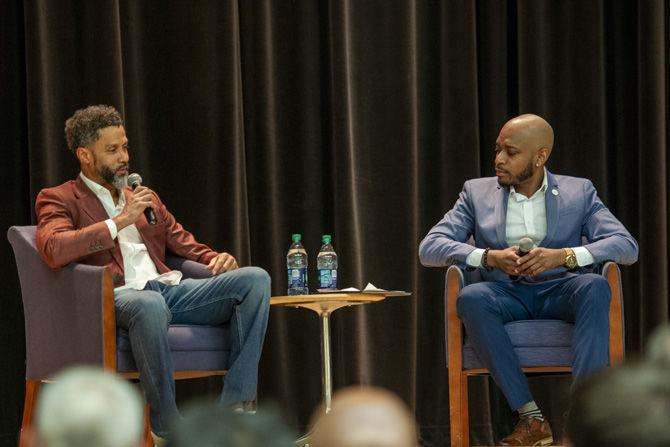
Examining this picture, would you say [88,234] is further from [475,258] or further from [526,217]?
[526,217]

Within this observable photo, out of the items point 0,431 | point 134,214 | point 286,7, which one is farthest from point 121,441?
point 286,7

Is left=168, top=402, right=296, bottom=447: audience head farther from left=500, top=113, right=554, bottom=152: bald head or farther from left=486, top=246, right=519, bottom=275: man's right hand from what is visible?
left=500, top=113, right=554, bottom=152: bald head

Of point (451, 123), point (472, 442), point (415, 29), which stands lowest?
point (472, 442)

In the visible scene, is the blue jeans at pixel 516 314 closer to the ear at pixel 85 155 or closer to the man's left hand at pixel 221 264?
the man's left hand at pixel 221 264

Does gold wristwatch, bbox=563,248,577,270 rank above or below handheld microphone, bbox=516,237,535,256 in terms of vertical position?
below

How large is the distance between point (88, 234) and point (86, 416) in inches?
112

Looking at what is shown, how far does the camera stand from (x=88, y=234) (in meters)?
3.40

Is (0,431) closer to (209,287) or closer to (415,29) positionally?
(209,287)

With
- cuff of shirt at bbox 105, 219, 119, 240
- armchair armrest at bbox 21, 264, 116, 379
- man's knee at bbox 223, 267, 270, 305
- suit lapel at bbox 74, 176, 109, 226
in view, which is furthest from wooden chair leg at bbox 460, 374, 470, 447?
suit lapel at bbox 74, 176, 109, 226

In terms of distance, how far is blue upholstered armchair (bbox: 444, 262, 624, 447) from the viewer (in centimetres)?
348

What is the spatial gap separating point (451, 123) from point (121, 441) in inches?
165

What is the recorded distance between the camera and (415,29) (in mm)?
4746

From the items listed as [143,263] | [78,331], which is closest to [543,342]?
[143,263]

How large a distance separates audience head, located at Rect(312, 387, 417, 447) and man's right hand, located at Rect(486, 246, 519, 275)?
114 inches
